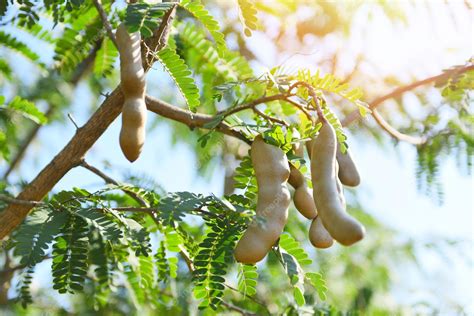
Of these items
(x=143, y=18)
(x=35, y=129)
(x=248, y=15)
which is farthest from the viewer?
(x=35, y=129)

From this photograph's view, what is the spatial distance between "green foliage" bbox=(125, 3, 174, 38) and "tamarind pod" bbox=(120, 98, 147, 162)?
0.13 meters

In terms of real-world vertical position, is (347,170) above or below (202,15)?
below

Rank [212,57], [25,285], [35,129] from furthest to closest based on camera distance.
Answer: [35,129]
[212,57]
[25,285]

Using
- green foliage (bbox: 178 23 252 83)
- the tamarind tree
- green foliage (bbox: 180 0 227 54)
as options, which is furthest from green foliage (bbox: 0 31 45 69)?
green foliage (bbox: 180 0 227 54)

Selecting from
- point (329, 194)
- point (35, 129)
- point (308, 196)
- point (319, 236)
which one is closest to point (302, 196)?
point (308, 196)

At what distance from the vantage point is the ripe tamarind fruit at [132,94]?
1.09 m

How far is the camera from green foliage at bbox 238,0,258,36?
140 cm

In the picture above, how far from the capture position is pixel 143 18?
1168mm

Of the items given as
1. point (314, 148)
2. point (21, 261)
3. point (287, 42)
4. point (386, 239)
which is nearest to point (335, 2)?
point (287, 42)

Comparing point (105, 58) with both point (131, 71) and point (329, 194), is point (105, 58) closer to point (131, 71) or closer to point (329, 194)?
point (131, 71)

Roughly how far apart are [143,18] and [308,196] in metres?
0.43

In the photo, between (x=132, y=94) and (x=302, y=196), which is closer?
(x=132, y=94)

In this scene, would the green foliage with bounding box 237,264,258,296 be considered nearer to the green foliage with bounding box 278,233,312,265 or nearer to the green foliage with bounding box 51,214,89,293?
the green foliage with bounding box 278,233,312,265

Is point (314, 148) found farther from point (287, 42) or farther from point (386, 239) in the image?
point (386, 239)
